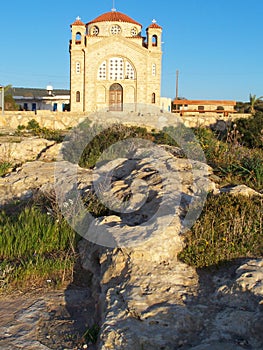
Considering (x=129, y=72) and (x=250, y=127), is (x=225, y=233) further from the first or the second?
(x=129, y=72)

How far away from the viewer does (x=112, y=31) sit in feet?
134

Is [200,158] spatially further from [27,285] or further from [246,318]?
[246,318]

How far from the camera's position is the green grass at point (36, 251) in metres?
4.57

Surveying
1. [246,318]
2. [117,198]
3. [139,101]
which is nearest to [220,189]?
[117,198]

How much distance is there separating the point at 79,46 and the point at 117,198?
3725 centimetres

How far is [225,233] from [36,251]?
2156 mm

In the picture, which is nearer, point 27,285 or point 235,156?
point 27,285

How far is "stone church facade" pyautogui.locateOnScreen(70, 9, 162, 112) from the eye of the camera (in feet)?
133

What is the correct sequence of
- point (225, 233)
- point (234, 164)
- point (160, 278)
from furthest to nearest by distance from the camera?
1. point (234, 164)
2. point (225, 233)
3. point (160, 278)

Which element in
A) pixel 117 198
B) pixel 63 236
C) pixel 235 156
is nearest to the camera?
pixel 63 236

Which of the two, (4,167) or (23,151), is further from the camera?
(23,151)

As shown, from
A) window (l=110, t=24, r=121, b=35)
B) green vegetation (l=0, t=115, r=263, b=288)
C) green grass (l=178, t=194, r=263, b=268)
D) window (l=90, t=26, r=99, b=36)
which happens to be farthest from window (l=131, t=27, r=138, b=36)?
green grass (l=178, t=194, r=263, b=268)

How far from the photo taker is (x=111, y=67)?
1612 inches

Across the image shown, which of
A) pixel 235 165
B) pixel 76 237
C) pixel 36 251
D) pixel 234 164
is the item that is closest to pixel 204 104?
pixel 234 164
